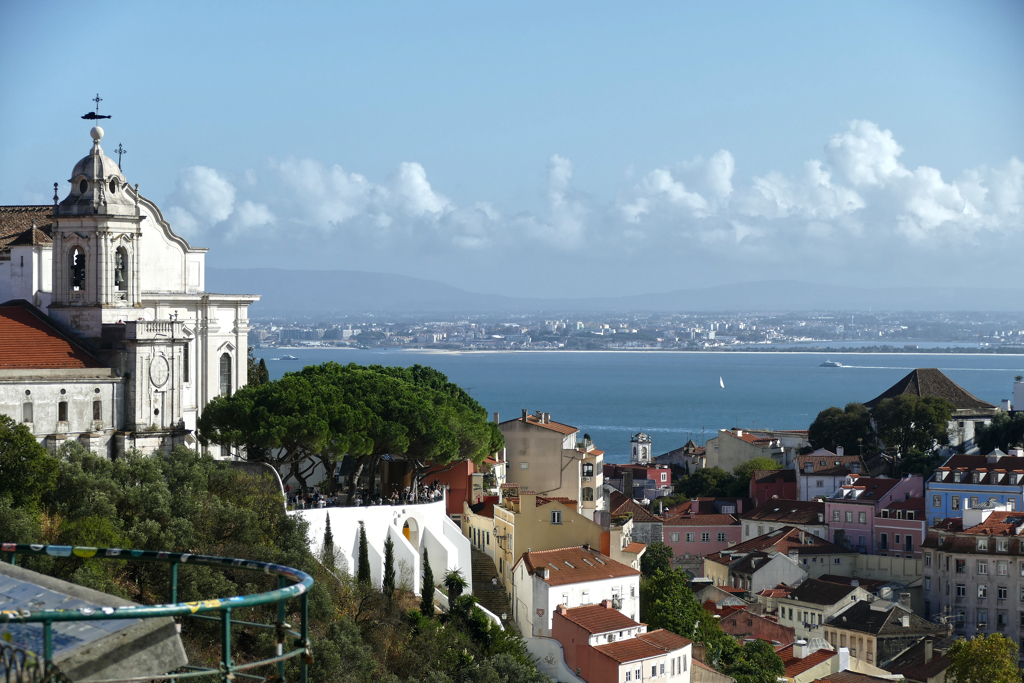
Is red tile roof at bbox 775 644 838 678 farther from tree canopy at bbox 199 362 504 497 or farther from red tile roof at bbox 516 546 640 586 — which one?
tree canopy at bbox 199 362 504 497

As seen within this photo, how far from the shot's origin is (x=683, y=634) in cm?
3494

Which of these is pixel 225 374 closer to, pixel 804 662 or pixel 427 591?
pixel 427 591

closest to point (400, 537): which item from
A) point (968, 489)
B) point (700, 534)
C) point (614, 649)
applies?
point (614, 649)

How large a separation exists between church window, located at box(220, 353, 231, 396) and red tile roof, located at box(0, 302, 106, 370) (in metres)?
8.04

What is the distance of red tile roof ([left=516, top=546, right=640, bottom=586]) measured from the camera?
Answer: 32.1m

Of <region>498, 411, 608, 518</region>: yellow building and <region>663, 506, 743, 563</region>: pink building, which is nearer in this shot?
<region>498, 411, 608, 518</region>: yellow building

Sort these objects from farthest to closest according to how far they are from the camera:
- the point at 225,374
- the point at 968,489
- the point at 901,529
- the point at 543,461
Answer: the point at 901,529
the point at 968,489
the point at 543,461
the point at 225,374

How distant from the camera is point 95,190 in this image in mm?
27969

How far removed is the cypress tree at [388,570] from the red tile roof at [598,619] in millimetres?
5088

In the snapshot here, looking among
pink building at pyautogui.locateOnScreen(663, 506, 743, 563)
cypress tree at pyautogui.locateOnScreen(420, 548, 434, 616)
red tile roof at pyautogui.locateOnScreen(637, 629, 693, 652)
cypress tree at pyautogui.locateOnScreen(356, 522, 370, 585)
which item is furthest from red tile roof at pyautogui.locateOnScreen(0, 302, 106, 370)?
pink building at pyautogui.locateOnScreen(663, 506, 743, 563)

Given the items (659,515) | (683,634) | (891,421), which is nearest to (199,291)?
(683,634)

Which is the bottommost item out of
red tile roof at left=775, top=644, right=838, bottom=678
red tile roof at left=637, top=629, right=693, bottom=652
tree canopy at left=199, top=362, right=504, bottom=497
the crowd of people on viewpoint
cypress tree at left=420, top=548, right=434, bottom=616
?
red tile roof at left=775, top=644, right=838, bottom=678

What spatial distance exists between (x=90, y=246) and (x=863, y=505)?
34305 millimetres

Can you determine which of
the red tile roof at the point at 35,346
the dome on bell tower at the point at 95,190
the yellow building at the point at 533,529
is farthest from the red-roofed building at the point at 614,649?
the dome on bell tower at the point at 95,190
